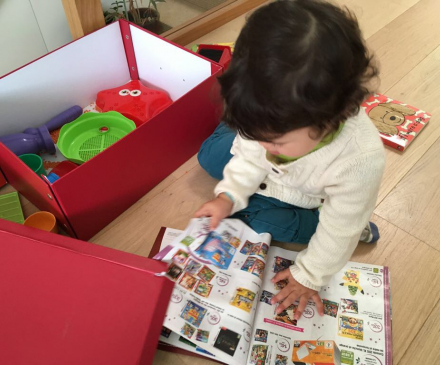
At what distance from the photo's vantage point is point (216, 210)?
75cm

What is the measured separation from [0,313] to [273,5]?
1.90 feet

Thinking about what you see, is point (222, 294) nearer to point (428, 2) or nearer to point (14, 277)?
point (14, 277)

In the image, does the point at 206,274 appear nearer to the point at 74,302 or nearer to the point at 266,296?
the point at 266,296

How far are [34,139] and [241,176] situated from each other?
0.50 metres

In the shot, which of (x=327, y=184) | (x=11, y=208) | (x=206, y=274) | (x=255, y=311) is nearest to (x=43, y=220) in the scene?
(x=11, y=208)

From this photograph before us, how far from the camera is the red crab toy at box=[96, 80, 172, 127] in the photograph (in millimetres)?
1034

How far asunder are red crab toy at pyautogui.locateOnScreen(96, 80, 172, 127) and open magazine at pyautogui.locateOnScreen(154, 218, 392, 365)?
0.42 metres

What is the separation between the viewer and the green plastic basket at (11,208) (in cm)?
85

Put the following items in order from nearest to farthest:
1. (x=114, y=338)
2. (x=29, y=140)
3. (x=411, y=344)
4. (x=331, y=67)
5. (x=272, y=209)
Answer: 1. (x=331, y=67)
2. (x=114, y=338)
3. (x=411, y=344)
4. (x=272, y=209)
5. (x=29, y=140)

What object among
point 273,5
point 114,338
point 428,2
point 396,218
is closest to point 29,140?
point 114,338

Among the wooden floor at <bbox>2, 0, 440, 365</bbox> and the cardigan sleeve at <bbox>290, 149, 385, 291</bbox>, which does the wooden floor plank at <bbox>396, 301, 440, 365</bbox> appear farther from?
the cardigan sleeve at <bbox>290, 149, 385, 291</bbox>

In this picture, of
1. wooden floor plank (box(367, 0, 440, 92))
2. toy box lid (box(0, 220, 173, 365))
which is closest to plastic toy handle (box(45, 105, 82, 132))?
toy box lid (box(0, 220, 173, 365))

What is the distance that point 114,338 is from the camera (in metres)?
0.59

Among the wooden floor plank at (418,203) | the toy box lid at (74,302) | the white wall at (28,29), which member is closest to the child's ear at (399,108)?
the wooden floor plank at (418,203)
